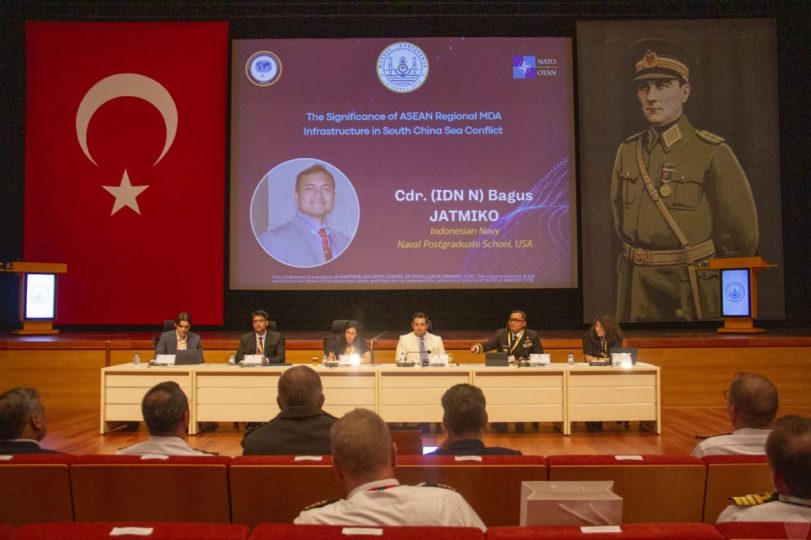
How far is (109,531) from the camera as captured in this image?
1.42 m

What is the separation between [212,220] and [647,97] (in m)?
5.63

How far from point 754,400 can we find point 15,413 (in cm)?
266

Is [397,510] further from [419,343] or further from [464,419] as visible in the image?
[419,343]

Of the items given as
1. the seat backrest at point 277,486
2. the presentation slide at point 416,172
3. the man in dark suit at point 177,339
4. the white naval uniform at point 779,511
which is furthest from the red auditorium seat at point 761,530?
the presentation slide at point 416,172

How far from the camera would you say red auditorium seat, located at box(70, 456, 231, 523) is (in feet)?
7.20

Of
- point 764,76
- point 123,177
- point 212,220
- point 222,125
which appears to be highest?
point 764,76

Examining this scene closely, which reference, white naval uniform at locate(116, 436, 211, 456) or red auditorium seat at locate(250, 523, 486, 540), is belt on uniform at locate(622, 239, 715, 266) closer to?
white naval uniform at locate(116, 436, 211, 456)

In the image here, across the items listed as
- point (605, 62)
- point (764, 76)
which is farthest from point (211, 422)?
point (764, 76)

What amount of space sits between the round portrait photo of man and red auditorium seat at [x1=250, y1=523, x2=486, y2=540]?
7.27 metres

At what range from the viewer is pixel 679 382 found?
23.8 feet

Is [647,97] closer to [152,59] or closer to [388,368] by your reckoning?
[388,368]

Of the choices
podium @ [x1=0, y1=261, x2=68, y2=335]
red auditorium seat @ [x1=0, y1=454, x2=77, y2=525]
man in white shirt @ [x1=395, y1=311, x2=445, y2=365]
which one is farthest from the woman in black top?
podium @ [x1=0, y1=261, x2=68, y2=335]

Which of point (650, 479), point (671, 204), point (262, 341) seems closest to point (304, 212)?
point (262, 341)

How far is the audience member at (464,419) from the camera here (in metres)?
2.56
